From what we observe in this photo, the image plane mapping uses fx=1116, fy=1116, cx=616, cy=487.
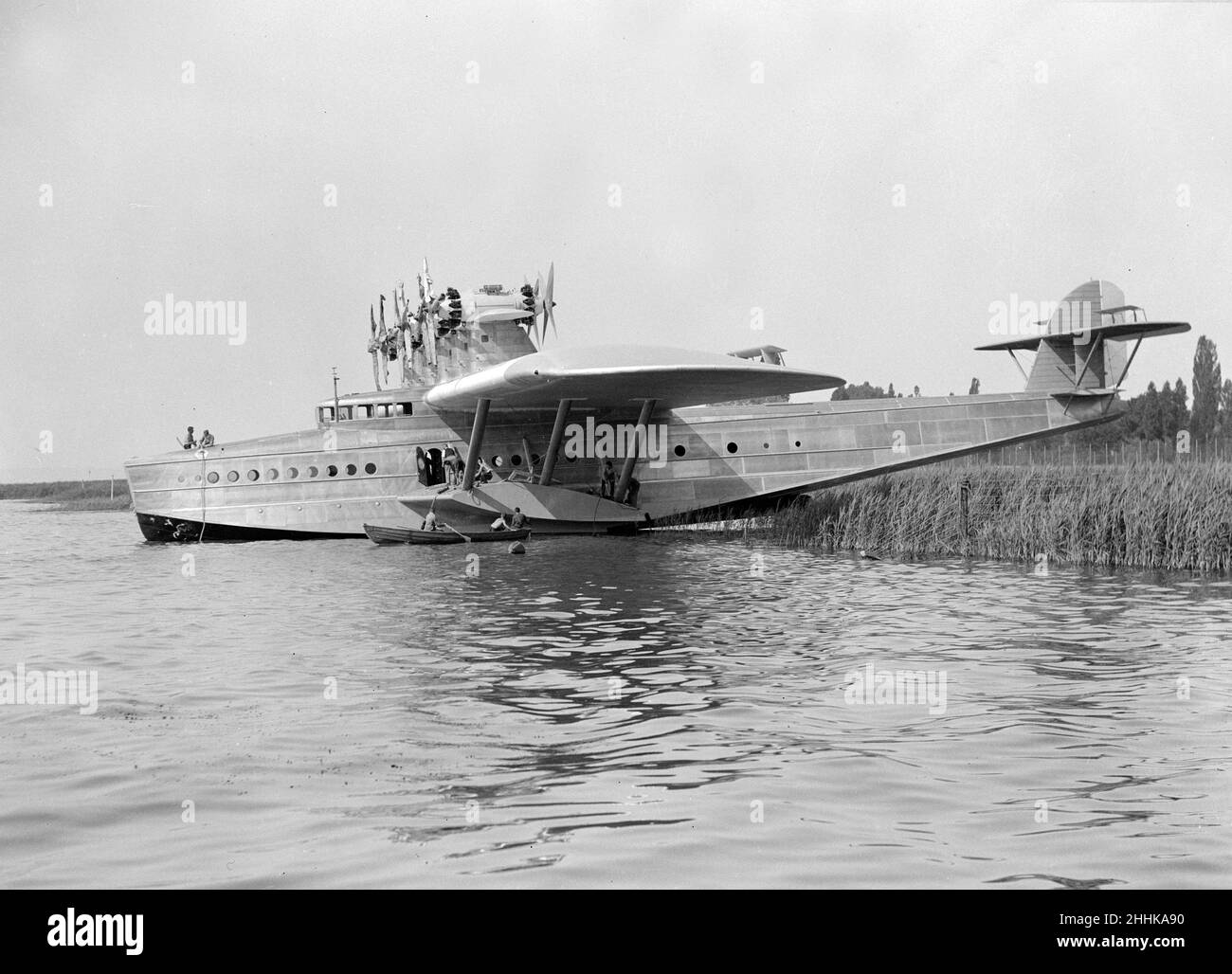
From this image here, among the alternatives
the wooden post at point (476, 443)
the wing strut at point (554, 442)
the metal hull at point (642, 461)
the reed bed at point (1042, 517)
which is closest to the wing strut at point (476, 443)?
the wooden post at point (476, 443)

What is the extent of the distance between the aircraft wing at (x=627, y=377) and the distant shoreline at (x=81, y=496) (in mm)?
16915

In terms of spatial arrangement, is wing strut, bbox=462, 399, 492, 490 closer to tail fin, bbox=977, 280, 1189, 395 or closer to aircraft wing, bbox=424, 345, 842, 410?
aircraft wing, bbox=424, 345, 842, 410

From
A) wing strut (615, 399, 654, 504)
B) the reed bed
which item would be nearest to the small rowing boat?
wing strut (615, 399, 654, 504)

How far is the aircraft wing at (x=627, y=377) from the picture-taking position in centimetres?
2369

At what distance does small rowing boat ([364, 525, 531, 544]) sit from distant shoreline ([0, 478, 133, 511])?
Result: 44.3ft

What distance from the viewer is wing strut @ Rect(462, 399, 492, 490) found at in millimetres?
27109

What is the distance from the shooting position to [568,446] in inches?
1201

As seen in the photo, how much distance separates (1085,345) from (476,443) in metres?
15.9

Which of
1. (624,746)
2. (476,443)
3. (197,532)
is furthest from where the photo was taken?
(197,532)

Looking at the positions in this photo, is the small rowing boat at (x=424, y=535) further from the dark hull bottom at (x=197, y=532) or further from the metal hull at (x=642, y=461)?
the dark hull bottom at (x=197, y=532)

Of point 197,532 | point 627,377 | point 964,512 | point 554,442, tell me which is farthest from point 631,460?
point 197,532

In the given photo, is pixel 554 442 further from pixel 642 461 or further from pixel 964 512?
pixel 964 512

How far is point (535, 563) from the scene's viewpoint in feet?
68.7
